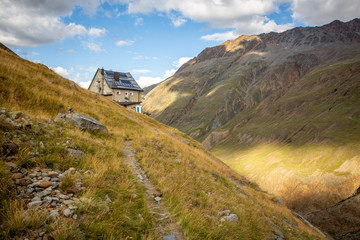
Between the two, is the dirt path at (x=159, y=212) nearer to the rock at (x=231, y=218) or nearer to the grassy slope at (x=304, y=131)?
the rock at (x=231, y=218)

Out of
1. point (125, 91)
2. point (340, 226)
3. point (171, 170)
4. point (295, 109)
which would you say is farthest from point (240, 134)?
point (171, 170)

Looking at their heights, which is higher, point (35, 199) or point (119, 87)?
point (119, 87)

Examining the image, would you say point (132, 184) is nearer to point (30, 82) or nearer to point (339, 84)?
point (30, 82)

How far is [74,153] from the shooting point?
255 inches

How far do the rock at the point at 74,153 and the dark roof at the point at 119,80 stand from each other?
38359mm

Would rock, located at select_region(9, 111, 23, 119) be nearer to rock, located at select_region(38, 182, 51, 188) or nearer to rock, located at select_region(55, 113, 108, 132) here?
rock, located at select_region(55, 113, 108, 132)

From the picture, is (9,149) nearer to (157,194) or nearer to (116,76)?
(157,194)

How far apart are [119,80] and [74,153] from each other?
41812 mm

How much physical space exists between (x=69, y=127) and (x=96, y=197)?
5.14 m

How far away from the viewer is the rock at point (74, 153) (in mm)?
6330

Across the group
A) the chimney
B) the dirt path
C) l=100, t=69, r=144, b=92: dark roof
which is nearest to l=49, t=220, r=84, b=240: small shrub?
the dirt path

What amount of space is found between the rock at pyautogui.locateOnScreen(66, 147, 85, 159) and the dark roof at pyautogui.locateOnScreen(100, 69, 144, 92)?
1510 inches

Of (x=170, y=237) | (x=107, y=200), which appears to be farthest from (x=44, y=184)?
Result: (x=170, y=237)

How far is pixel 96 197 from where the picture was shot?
4.80 m
